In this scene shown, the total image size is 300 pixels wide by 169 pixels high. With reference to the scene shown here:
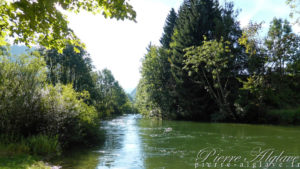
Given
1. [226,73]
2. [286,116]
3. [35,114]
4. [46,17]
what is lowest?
[286,116]

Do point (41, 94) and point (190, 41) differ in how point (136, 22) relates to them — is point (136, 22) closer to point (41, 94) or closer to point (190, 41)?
point (41, 94)

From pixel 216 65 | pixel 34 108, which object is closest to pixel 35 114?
pixel 34 108

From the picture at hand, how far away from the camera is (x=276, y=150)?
11.0m

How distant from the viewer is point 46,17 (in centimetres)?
562

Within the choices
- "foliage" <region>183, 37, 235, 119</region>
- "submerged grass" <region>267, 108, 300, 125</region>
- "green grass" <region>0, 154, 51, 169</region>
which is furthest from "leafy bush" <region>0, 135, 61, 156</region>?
"submerged grass" <region>267, 108, 300, 125</region>

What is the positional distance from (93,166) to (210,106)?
29120mm

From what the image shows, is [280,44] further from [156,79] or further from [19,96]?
[19,96]

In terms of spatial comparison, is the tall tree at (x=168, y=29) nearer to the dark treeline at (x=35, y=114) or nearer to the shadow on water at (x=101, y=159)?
the dark treeline at (x=35, y=114)

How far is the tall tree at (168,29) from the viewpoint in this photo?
49.2m

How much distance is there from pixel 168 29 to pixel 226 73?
2235 centimetres

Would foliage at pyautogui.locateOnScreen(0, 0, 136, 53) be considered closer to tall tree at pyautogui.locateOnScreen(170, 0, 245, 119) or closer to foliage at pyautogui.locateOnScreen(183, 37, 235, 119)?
foliage at pyautogui.locateOnScreen(183, 37, 235, 119)

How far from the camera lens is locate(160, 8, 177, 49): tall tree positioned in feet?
161

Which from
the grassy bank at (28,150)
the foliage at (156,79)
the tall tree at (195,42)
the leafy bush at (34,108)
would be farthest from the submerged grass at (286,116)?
the grassy bank at (28,150)

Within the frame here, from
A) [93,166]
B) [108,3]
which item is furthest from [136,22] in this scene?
[93,166]
